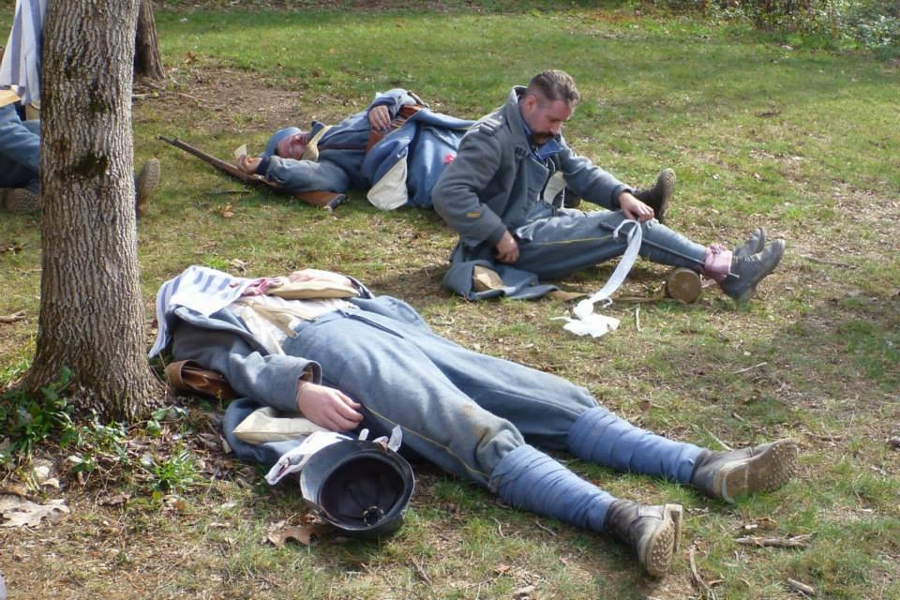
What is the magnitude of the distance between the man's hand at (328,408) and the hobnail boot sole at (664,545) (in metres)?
1.17

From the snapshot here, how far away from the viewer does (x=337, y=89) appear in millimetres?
11195

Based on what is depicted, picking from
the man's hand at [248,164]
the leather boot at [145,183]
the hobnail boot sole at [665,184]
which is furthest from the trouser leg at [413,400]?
the man's hand at [248,164]

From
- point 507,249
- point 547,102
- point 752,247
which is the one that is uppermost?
point 547,102

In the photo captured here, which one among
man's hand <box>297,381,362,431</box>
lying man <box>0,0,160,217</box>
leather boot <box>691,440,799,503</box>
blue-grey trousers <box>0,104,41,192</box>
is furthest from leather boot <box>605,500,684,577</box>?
blue-grey trousers <box>0,104,41,192</box>

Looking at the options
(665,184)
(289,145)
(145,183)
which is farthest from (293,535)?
(289,145)

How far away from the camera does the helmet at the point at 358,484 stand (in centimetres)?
371

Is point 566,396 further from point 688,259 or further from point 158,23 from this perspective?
point 158,23

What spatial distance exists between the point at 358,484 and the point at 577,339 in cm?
210

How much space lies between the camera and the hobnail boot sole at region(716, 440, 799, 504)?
3.90m

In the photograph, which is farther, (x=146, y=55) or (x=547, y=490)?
(x=146, y=55)

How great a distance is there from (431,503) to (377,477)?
23 cm

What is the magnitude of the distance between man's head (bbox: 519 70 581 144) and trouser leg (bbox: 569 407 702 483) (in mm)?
2336

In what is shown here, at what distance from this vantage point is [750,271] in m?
6.23

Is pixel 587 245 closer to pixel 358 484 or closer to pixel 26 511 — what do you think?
pixel 358 484
